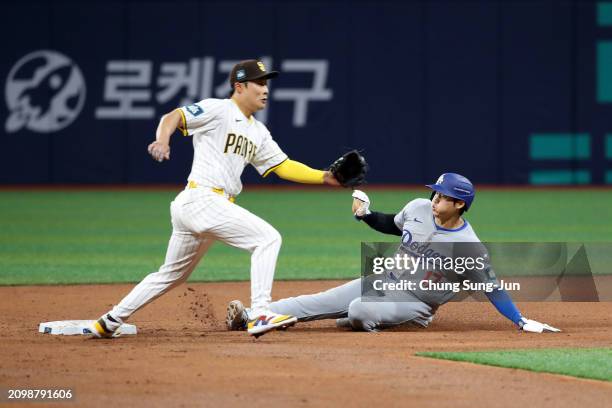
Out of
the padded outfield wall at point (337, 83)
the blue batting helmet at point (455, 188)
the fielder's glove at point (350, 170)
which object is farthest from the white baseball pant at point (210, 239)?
the padded outfield wall at point (337, 83)

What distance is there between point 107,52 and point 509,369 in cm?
1752

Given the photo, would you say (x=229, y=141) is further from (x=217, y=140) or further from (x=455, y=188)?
(x=455, y=188)

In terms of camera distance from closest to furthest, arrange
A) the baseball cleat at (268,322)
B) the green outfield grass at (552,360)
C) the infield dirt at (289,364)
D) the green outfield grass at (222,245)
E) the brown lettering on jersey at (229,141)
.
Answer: the infield dirt at (289,364) < the green outfield grass at (552,360) < the baseball cleat at (268,322) < the brown lettering on jersey at (229,141) < the green outfield grass at (222,245)

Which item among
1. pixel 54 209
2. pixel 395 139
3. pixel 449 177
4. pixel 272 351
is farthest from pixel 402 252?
pixel 395 139

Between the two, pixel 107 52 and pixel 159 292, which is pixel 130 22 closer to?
pixel 107 52

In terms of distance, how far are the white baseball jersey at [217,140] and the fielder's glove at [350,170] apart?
603mm

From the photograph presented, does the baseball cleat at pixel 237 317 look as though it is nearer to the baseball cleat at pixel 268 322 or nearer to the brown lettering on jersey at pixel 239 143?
the baseball cleat at pixel 268 322

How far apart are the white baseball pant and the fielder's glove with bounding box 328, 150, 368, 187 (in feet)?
2.00

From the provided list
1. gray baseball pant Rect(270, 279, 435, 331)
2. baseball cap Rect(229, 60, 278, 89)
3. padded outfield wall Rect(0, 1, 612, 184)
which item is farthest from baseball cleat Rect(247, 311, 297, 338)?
padded outfield wall Rect(0, 1, 612, 184)

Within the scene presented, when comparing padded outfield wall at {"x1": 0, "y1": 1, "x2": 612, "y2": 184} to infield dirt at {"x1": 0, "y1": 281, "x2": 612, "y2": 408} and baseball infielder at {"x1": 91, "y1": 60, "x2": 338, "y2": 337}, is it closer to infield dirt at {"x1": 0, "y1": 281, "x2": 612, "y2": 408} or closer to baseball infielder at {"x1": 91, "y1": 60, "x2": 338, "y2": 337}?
infield dirt at {"x1": 0, "y1": 281, "x2": 612, "y2": 408}

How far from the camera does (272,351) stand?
22.7ft

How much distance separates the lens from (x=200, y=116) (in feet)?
23.8

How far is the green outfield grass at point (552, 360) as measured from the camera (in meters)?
6.27

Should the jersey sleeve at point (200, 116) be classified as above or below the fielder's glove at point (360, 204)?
above
